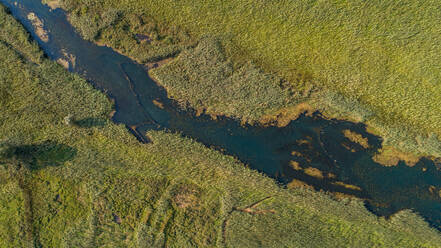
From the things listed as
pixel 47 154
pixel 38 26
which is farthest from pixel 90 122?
pixel 38 26

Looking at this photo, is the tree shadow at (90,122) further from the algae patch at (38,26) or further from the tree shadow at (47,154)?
the algae patch at (38,26)

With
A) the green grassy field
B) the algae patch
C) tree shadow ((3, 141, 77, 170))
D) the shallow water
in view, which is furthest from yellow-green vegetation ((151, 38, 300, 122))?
the algae patch

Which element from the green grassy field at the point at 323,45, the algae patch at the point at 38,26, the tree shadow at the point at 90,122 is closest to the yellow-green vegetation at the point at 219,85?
the green grassy field at the point at 323,45

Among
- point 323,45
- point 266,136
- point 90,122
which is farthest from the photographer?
point 266,136

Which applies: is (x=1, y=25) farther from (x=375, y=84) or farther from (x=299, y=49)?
(x=375, y=84)

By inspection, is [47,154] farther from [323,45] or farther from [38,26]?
[323,45]

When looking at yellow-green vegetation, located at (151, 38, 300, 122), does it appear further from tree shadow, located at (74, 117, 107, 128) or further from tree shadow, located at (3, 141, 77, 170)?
tree shadow, located at (3, 141, 77, 170)
